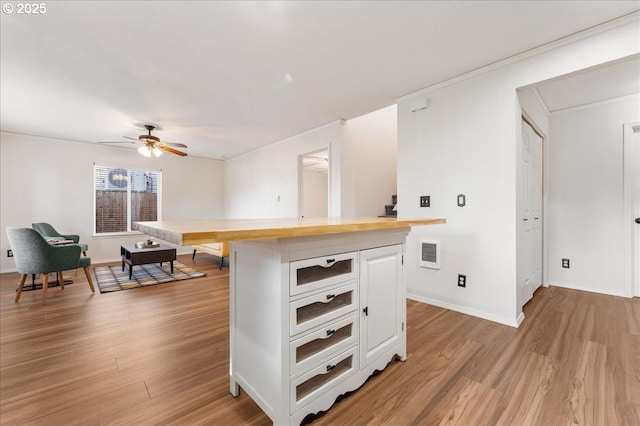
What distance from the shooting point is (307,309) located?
142 cm

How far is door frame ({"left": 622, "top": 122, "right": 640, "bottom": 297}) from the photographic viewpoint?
3018 mm

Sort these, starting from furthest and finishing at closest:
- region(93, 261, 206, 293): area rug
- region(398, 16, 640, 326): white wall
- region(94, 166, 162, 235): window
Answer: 1. region(94, 166, 162, 235): window
2. region(93, 261, 206, 293): area rug
3. region(398, 16, 640, 326): white wall

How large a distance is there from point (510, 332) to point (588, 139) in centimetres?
278

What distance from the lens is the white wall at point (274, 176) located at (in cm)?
421

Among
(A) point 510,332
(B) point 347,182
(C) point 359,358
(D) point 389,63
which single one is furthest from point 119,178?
(A) point 510,332

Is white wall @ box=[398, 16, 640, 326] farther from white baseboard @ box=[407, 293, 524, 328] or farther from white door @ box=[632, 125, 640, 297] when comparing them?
white door @ box=[632, 125, 640, 297]

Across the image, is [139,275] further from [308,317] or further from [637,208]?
[637,208]

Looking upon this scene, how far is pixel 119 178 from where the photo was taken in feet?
19.2

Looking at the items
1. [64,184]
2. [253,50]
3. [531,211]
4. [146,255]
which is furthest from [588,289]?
[64,184]

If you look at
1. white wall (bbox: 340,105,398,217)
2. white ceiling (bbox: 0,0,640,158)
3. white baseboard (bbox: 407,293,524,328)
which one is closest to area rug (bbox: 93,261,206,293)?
white ceiling (bbox: 0,0,640,158)

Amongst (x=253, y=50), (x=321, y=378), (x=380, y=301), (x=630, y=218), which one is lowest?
(x=321, y=378)

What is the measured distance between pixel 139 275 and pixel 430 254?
4396mm

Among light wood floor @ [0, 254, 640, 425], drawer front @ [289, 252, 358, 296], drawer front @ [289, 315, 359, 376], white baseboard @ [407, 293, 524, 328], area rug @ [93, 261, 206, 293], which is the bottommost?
light wood floor @ [0, 254, 640, 425]

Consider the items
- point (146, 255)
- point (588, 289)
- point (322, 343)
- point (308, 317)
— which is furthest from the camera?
point (146, 255)
